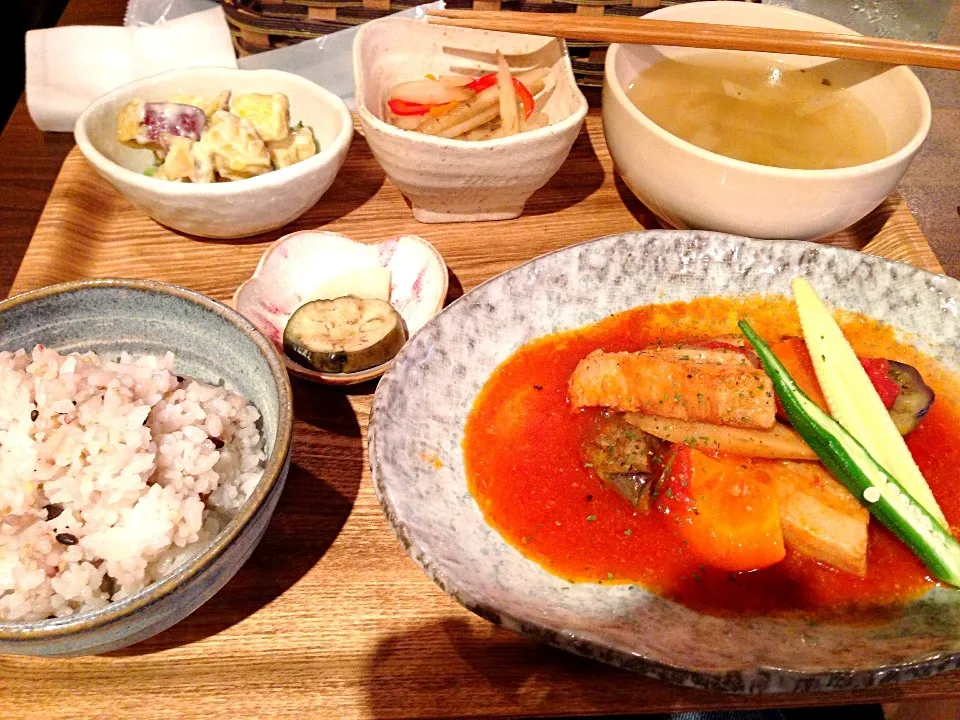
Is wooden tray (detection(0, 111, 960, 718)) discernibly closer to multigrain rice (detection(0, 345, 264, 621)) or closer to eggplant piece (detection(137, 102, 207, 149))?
multigrain rice (detection(0, 345, 264, 621))

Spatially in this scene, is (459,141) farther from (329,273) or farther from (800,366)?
(800,366)

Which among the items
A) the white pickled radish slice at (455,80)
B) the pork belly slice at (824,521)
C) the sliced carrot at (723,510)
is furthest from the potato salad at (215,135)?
the pork belly slice at (824,521)

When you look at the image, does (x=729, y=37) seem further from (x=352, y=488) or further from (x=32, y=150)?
(x=32, y=150)

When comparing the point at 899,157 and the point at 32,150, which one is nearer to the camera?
the point at 899,157

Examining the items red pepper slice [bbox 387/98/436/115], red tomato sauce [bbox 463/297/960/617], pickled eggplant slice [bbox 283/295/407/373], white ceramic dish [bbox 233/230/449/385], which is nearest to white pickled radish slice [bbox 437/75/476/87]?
red pepper slice [bbox 387/98/436/115]

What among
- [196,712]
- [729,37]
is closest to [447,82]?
[729,37]

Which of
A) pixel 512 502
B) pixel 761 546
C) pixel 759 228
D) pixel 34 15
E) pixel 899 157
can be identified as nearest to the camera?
pixel 761 546
